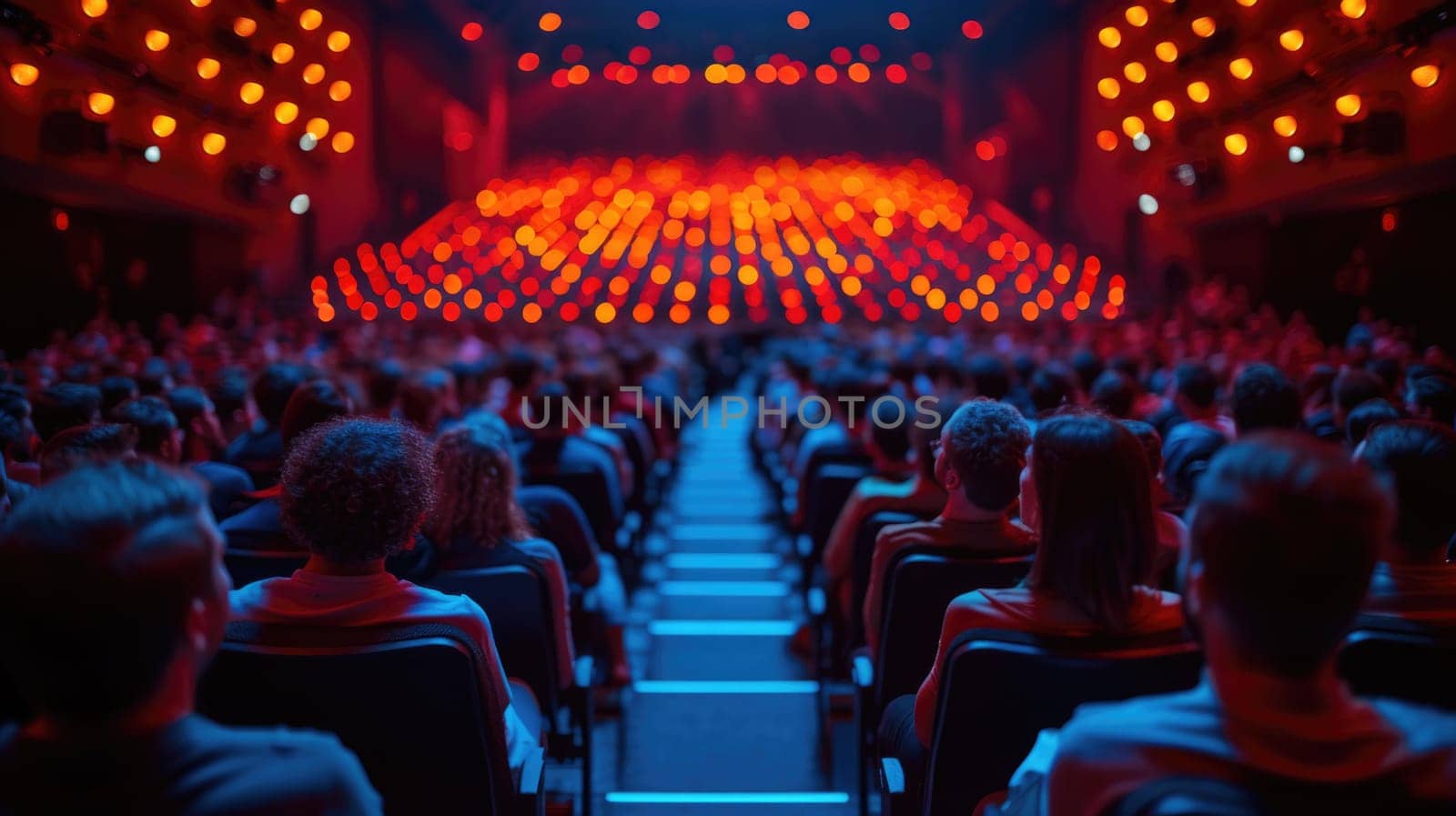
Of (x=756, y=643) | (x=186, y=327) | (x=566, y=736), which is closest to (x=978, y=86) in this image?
(x=186, y=327)

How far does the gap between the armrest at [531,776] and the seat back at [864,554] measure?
1.02 meters

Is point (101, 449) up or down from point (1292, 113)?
down

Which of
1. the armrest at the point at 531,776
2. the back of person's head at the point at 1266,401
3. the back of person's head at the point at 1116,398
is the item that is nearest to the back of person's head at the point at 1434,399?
the back of person's head at the point at 1266,401

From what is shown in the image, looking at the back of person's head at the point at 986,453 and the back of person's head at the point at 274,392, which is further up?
the back of person's head at the point at 274,392

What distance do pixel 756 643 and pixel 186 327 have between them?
948 centimetres

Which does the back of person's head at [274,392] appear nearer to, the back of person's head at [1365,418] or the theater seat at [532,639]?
the theater seat at [532,639]

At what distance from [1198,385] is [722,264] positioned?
12.5 meters

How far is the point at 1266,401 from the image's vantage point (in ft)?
9.38

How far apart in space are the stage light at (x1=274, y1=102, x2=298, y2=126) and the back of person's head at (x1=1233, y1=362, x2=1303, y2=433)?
1149 centimetres

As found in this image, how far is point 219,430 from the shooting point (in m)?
3.48

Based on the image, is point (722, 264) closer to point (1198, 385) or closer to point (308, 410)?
point (1198, 385)

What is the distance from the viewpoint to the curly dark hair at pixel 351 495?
1.43m

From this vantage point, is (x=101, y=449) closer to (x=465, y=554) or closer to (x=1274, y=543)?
(x=465, y=554)

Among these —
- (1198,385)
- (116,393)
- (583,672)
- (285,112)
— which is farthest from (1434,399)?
(285,112)
